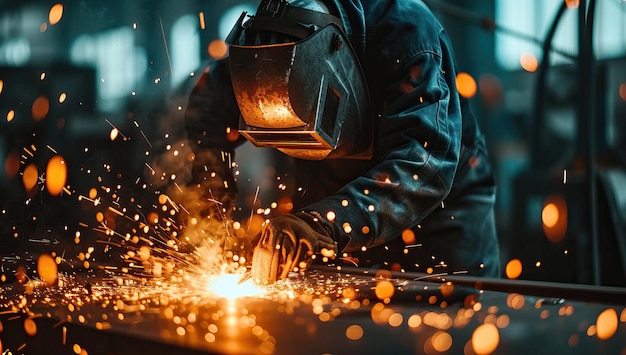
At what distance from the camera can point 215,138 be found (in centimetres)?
198

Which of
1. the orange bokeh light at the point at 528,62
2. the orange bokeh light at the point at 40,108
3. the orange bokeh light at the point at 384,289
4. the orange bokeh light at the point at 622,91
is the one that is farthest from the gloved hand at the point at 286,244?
the orange bokeh light at the point at 528,62

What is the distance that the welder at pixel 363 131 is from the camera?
1.45m

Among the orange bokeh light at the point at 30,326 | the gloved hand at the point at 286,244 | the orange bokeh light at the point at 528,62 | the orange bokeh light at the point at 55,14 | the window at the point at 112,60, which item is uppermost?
the orange bokeh light at the point at 528,62

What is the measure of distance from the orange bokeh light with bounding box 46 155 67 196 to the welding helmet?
1.10m

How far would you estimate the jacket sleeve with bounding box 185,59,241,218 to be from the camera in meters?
1.97

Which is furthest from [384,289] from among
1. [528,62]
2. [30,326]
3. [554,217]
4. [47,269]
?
[528,62]

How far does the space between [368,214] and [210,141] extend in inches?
26.0

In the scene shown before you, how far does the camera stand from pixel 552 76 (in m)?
3.94

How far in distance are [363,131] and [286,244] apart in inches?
17.4

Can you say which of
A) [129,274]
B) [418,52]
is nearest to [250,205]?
[129,274]

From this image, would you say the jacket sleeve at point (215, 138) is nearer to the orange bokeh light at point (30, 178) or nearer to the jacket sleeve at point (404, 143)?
the jacket sleeve at point (404, 143)

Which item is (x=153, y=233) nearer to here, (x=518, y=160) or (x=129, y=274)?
(x=129, y=274)

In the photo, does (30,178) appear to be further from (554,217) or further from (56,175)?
(554,217)

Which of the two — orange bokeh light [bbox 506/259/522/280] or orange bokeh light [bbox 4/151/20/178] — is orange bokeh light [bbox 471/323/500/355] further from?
orange bokeh light [bbox 506/259/522/280]
